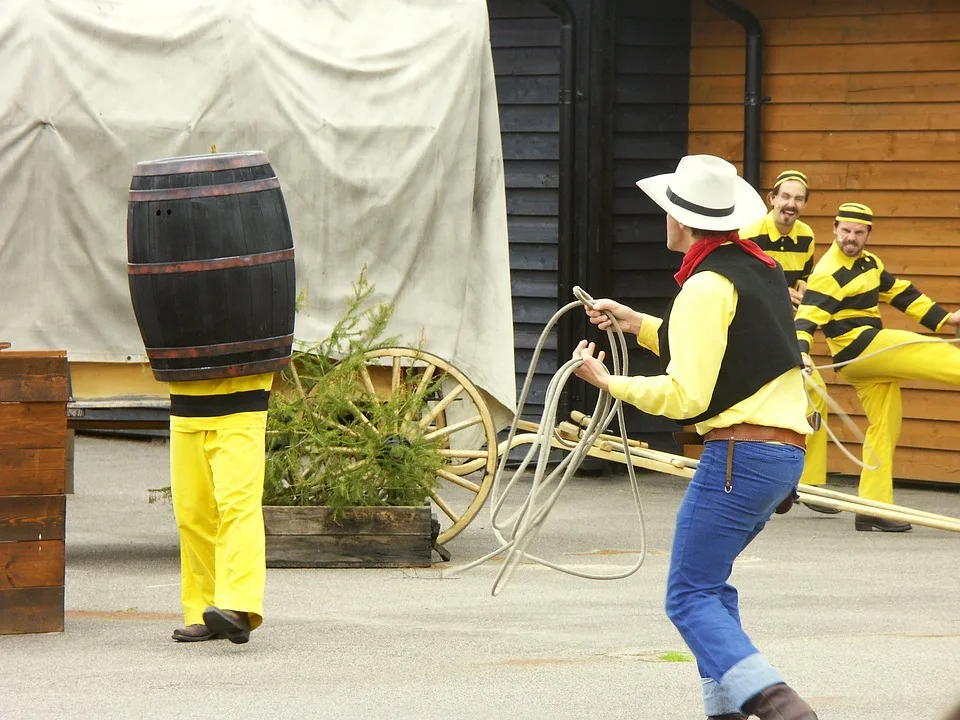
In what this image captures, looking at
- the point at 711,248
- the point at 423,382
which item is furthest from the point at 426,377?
the point at 711,248

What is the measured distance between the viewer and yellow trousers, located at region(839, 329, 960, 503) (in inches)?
346

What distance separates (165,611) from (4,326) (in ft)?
6.23

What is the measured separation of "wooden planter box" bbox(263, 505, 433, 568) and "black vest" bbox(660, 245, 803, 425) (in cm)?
330

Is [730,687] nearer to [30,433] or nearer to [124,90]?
[30,433]

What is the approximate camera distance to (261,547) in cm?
572

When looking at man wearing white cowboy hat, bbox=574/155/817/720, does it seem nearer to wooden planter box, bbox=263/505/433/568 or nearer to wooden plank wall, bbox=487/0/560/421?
wooden planter box, bbox=263/505/433/568

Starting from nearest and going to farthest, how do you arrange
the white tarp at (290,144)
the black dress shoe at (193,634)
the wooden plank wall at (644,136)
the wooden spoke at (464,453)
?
the black dress shoe at (193,634) → the white tarp at (290,144) → the wooden spoke at (464,453) → the wooden plank wall at (644,136)

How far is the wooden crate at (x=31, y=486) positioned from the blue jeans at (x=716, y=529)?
258 centimetres

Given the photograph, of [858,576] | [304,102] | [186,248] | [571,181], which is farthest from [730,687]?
[571,181]

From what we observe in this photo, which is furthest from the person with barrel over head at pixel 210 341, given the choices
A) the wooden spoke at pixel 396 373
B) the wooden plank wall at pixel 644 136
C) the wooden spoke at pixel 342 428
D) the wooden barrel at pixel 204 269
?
the wooden plank wall at pixel 644 136

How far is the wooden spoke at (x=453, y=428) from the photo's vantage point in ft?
25.6

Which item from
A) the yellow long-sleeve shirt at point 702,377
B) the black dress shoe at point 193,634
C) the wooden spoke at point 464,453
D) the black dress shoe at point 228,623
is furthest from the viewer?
the wooden spoke at point 464,453

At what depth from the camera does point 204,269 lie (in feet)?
18.9

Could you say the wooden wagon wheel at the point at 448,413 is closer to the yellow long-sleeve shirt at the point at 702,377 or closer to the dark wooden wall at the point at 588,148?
the dark wooden wall at the point at 588,148
